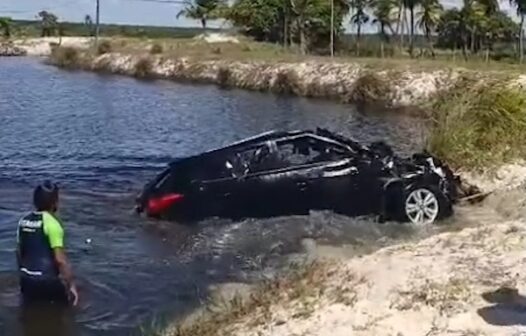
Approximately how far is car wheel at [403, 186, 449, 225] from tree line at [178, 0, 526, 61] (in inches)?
2361

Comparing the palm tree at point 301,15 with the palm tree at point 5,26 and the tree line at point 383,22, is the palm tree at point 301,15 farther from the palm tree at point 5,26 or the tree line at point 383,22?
the palm tree at point 5,26

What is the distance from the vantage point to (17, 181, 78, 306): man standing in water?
9719 millimetres

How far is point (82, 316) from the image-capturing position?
10.6 metres

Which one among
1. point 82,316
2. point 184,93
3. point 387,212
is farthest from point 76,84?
point 82,316

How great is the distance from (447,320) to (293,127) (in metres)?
24.5

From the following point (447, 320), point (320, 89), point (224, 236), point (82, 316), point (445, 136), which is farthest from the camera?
point (320, 89)

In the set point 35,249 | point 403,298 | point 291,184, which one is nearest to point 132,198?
point 291,184

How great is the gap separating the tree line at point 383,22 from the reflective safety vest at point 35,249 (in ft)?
216

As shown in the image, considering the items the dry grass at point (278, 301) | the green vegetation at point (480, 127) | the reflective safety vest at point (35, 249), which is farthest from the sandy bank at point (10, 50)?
the dry grass at point (278, 301)

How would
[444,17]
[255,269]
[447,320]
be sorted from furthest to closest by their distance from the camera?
[444,17], [255,269], [447,320]

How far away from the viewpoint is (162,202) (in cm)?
1513

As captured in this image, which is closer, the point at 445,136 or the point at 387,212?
the point at 387,212

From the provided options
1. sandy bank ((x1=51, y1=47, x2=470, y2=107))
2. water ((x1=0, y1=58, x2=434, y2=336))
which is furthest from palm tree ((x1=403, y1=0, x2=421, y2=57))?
water ((x1=0, y1=58, x2=434, y2=336))

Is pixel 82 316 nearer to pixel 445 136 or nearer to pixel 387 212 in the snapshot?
pixel 387 212
